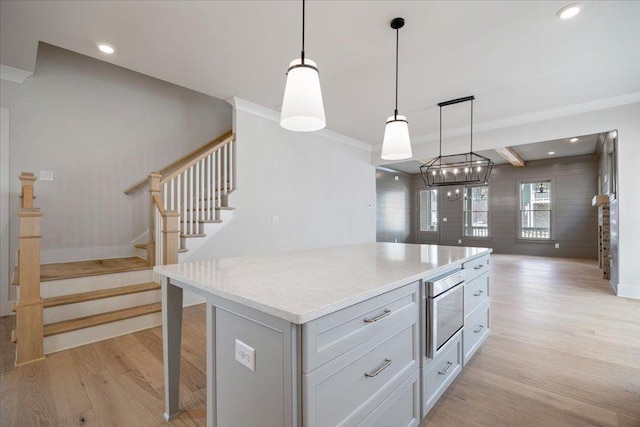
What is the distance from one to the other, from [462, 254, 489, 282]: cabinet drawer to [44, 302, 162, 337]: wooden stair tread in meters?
2.94

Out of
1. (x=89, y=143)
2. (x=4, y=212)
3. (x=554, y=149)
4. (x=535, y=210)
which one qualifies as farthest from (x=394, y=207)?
(x=4, y=212)

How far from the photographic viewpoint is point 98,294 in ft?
9.59

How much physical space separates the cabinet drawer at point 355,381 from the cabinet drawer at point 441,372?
0.28 m

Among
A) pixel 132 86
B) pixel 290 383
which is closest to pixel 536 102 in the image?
pixel 290 383

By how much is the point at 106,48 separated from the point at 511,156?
8097mm

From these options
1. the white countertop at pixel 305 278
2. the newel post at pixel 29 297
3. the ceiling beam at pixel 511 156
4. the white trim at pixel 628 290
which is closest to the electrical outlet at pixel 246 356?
the white countertop at pixel 305 278

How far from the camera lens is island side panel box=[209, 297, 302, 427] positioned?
95 centimetres

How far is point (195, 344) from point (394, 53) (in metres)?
3.35

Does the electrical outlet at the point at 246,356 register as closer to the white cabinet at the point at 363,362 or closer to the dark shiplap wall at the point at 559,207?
the white cabinet at the point at 363,362

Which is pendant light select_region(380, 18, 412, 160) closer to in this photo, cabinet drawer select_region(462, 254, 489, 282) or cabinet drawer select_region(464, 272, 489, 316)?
cabinet drawer select_region(462, 254, 489, 282)

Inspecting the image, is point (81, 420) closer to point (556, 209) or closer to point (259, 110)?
point (259, 110)

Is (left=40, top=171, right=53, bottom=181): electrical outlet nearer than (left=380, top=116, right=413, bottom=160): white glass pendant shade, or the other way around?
(left=380, top=116, right=413, bottom=160): white glass pendant shade

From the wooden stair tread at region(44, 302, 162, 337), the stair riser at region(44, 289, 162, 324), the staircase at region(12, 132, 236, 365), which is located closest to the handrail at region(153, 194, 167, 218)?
the staircase at region(12, 132, 236, 365)

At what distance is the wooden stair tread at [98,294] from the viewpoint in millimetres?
2679
